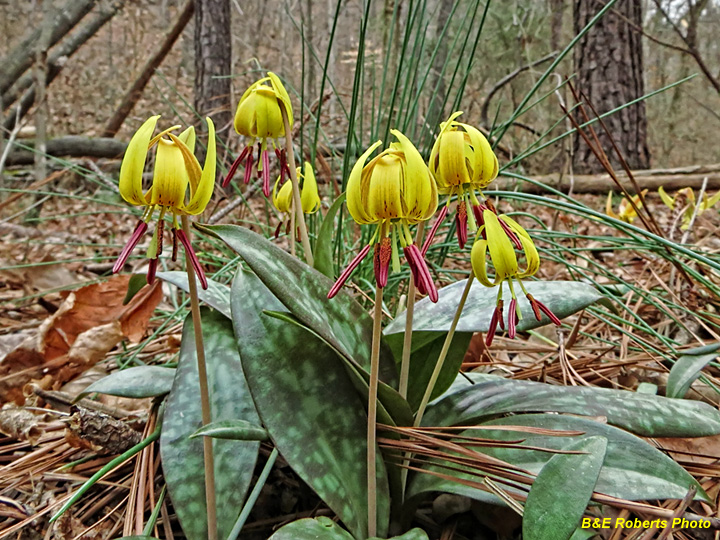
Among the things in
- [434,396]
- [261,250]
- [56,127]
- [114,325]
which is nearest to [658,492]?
[434,396]

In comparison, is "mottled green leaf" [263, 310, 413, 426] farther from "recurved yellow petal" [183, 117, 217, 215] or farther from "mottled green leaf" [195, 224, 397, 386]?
"recurved yellow petal" [183, 117, 217, 215]

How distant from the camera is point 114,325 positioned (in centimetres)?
146

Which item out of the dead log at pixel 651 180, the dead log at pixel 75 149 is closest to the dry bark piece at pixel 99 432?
the dead log at pixel 651 180

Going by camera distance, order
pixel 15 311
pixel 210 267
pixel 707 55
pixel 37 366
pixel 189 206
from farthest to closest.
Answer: pixel 707 55
pixel 210 267
pixel 15 311
pixel 37 366
pixel 189 206

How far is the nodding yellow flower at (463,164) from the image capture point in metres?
0.73

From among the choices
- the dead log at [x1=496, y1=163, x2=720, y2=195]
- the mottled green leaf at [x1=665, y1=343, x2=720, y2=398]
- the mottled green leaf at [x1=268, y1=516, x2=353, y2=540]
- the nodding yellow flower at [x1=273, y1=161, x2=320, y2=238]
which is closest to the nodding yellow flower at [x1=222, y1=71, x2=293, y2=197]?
the nodding yellow flower at [x1=273, y1=161, x2=320, y2=238]

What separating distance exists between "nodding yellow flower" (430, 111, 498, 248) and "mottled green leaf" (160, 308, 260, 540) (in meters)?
0.47

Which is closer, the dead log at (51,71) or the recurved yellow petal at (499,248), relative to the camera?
the recurved yellow petal at (499,248)

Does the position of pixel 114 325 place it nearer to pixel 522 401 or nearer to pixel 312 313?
pixel 312 313

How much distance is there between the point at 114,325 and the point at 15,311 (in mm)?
833

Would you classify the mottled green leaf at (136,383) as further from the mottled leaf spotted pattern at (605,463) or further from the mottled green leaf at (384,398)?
the mottled leaf spotted pattern at (605,463)

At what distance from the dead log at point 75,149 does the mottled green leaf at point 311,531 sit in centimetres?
456

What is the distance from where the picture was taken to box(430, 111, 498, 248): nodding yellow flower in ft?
2.38

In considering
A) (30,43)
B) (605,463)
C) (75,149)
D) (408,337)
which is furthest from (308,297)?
(30,43)
